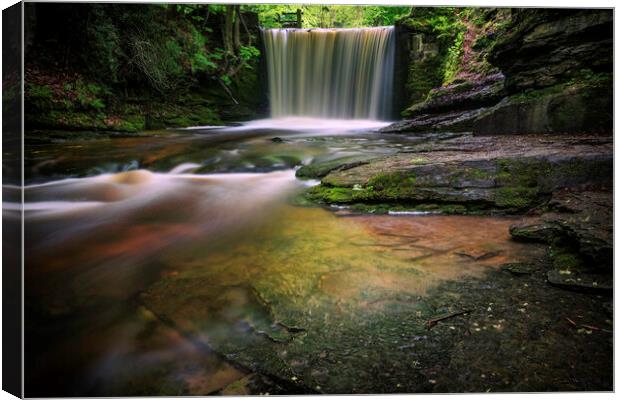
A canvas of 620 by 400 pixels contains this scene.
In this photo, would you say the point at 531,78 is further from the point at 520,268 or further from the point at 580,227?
the point at 520,268

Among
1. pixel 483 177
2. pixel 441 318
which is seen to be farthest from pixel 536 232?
pixel 441 318

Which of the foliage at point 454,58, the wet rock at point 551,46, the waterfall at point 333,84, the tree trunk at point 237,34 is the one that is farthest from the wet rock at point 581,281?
the waterfall at point 333,84

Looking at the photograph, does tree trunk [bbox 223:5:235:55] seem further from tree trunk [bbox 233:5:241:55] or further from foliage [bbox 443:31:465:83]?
foliage [bbox 443:31:465:83]

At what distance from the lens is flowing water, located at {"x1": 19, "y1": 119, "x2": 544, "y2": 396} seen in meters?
1.49

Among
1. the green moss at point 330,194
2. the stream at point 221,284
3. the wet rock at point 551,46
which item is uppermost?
the wet rock at point 551,46

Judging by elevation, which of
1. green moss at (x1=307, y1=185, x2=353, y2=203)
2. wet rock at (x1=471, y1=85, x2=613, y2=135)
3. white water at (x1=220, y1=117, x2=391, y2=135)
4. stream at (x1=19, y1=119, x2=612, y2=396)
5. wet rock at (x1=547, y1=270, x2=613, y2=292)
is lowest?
stream at (x1=19, y1=119, x2=612, y2=396)

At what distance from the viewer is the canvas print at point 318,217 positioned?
4.75ft

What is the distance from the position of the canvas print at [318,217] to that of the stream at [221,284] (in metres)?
0.01

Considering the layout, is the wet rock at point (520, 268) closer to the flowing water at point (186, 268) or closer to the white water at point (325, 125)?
the flowing water at point (186, 268)

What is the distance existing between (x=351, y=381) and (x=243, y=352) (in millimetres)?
386

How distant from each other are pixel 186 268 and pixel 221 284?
0.27 metres

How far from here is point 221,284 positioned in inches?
74.7

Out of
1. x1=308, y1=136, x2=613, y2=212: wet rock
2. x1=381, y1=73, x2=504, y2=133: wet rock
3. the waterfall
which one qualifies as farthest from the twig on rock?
x1=381, y1=73, x2=504, y2=133: wet rock

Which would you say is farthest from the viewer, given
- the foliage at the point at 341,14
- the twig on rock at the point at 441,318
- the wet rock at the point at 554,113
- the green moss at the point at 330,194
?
the green moss at the point at 330,194
